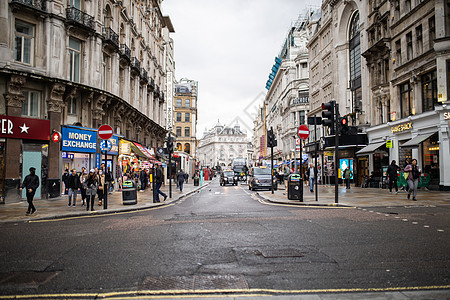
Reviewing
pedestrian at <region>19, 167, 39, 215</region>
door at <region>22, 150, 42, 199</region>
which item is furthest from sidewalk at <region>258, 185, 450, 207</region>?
door at <region>22, 150, 42, 199</region>

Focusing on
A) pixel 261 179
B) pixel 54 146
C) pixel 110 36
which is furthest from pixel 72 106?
pixel 261 179

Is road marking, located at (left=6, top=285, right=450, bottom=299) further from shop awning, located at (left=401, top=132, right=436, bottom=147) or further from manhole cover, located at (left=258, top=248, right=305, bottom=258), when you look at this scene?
shop awning, located at (left=401, top=132, right=436, bottom=147)

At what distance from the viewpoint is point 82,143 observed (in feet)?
75.1

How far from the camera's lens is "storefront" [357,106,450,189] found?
21.2 m

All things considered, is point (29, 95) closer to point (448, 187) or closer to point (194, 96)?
point (448, 187)

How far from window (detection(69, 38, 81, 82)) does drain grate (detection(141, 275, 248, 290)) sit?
67.1ft

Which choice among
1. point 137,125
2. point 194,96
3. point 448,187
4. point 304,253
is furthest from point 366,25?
point 194,96

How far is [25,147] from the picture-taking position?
19.1 metres

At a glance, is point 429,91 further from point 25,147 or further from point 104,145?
point 25,147

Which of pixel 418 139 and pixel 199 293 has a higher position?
pixel 418 139

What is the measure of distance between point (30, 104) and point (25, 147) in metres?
2.48

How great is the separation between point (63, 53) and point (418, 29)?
889 inches

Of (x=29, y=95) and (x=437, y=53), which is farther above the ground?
(x=437, y=53)

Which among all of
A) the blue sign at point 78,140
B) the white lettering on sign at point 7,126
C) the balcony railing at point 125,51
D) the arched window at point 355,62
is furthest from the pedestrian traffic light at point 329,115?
the arched window at point 355,62
